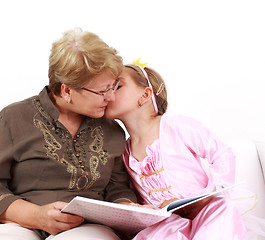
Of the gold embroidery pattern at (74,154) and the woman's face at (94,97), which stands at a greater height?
the woman's face at (94,97)

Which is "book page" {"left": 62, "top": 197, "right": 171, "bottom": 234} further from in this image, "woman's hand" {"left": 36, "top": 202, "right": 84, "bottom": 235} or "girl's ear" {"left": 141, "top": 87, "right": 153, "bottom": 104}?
"girl's ear" {"left": 141, "top": 87, "right": 153, "bottom": 104}

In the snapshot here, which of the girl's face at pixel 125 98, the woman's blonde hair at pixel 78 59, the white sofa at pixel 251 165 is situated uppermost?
the woman's blonde hair at pixel 78 59

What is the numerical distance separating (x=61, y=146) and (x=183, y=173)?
1.70ft

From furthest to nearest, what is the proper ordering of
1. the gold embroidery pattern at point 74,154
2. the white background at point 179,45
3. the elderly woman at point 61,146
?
the white background at point 179,45 → the gold embroidery pattern at point 74,154 → the elderly woman at point 61,146

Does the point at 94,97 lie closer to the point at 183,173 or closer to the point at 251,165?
the point at 183,173

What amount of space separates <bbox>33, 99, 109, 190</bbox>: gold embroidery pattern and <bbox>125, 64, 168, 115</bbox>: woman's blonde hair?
1.12 ft

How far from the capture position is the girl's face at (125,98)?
1.98 m

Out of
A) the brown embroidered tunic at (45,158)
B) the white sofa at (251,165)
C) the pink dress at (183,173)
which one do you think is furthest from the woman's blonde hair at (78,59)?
the white sofa at (251,165)

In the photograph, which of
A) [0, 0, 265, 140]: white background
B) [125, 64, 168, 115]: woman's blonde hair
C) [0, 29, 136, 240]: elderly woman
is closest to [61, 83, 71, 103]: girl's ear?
[0, 29, 136, 240]: elderly woman

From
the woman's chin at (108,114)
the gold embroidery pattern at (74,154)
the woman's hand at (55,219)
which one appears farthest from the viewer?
the woman's chin at (108,114)

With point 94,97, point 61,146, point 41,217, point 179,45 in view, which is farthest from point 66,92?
point 179,45

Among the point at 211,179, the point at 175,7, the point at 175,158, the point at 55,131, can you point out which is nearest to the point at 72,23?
the point at 175,7

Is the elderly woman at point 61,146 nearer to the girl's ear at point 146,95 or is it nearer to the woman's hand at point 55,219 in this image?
the woman's hand at point 55,219

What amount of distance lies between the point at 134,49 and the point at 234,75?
1.96 ft
